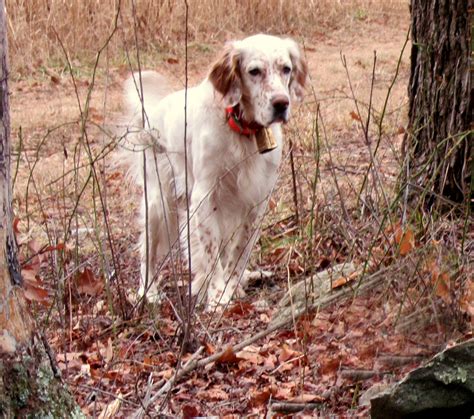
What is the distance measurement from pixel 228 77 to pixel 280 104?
40 centimetres

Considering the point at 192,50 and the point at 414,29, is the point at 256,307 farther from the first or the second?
the point at 192,50

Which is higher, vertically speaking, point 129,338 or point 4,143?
point 4,143

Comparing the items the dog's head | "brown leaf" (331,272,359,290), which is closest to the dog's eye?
the dog's head

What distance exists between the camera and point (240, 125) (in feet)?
17.2

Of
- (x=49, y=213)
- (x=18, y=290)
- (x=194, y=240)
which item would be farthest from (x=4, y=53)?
(x=49, y=213)

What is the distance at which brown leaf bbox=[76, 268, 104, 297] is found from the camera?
4445 mm

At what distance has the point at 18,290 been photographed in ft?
7.70

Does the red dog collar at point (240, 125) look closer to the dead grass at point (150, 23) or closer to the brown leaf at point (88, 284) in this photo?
the brown leaf at point (88, 284)

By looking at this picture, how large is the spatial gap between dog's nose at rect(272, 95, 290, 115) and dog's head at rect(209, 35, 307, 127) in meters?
0.06

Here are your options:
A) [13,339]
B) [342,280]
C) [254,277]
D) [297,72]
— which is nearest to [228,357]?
[342,280]

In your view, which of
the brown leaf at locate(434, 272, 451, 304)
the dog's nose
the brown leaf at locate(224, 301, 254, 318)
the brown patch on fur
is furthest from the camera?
the brown patch on fur

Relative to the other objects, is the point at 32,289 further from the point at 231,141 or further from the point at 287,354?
the point at 231,141

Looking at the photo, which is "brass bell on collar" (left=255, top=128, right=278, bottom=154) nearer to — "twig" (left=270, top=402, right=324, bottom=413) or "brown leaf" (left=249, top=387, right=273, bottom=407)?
"brown leaf" (left=249, top=387, right=273, bottom=407)

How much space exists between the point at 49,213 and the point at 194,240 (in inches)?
57.6
